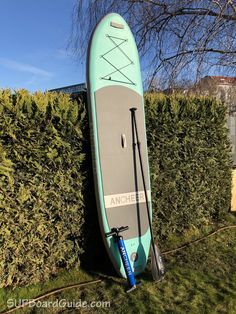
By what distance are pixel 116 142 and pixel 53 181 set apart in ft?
2.46

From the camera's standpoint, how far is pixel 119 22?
387cm

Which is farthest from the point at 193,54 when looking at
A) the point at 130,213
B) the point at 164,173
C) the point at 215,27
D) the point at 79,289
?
the point at 79,289

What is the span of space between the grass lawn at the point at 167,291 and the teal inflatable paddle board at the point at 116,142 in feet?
1.00

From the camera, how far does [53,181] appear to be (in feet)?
10.9

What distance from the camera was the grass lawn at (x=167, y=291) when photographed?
2.91 meters

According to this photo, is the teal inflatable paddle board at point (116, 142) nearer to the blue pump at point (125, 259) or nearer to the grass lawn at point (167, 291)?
the blue pump at point (125, 259)

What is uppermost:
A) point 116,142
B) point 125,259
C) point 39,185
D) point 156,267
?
point 116,142

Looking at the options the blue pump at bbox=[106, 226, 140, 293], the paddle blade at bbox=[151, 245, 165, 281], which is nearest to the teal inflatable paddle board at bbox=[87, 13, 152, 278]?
the blue pump at bbox=[106, 226, 140, 293]

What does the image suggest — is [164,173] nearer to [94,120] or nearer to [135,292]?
[94,120]

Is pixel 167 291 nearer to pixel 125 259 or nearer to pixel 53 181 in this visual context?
pixel 125 259

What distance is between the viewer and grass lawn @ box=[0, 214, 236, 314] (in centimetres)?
291

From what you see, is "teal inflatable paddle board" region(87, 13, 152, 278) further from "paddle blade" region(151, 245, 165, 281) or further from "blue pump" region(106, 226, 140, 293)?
"paddle blade" region(151, 245, 165, 281)

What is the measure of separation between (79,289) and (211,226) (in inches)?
98.2

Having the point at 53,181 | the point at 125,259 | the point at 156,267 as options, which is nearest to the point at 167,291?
the point at 156,267
